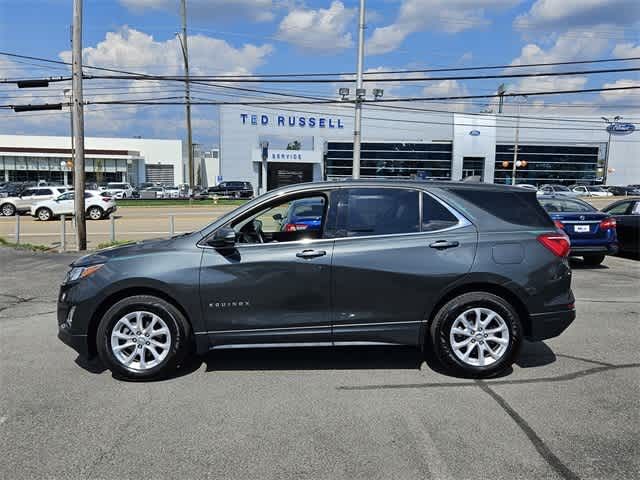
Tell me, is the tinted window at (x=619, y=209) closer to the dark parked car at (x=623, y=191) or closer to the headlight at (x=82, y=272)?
the headlight at (x=82, y=272)

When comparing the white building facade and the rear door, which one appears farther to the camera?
the white building facade

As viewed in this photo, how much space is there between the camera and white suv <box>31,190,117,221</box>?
86.4ft

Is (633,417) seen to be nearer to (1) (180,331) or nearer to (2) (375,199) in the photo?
(2) (375,199)

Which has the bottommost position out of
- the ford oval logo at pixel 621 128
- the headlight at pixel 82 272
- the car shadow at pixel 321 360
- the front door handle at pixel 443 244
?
the car shadow at pixel 321 360

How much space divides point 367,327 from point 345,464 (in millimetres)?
1526

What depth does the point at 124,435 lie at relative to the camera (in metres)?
3.66

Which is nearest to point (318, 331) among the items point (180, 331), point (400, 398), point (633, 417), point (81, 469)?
point (400, 398)

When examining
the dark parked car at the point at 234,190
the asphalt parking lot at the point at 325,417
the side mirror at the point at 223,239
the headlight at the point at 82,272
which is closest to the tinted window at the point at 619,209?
the asphalt parking lot at the point at 325,417

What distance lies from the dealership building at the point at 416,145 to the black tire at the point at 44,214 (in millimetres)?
33364

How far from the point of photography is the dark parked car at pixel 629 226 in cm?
1282

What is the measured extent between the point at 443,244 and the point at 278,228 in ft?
8.56

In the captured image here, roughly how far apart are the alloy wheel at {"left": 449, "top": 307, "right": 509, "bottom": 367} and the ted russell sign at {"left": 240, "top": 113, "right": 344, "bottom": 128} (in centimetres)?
6176

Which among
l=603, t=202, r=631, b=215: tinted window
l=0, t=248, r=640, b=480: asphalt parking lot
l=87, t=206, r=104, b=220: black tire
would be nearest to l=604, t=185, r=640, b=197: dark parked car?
l=603, t=202, r=631, b=215: tinted window

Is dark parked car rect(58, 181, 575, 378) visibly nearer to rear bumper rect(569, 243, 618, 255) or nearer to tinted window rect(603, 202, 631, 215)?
rear bumper rect(569, 243, 618, 255)
